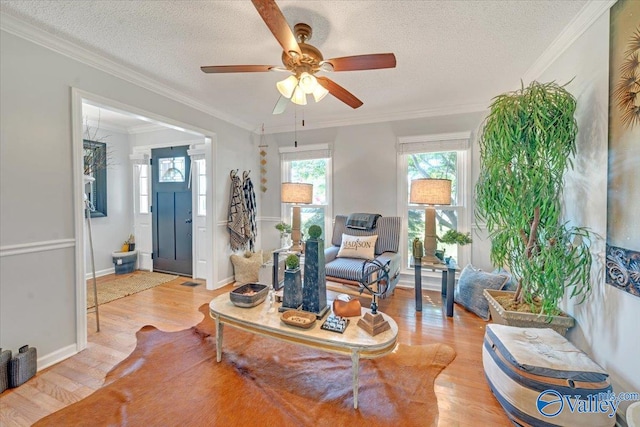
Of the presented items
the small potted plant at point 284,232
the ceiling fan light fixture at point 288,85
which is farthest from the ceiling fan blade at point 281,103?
the small potted plant at point 284,232

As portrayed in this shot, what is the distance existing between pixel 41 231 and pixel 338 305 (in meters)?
2.39

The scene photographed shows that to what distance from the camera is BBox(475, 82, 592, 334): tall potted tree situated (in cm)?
181

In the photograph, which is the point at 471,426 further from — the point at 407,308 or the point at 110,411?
the point at 110,411

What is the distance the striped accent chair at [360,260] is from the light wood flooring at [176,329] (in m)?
0.51

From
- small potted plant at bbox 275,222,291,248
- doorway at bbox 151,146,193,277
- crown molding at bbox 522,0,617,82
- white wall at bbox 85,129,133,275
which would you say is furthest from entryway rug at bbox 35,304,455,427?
white wall at bbox 85,129,133,275

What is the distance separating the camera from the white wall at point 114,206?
175 inches

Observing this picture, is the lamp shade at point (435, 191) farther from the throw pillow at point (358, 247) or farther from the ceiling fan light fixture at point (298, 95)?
the ceiling fan light fixture at point (298, 95)

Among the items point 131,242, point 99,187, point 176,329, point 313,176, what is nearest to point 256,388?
point 176,329

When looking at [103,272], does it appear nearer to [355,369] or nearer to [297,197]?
[297,197]

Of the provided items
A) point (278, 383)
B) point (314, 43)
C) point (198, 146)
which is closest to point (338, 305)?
point (278, 383)

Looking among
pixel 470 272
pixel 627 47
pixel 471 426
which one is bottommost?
pixel 471 426

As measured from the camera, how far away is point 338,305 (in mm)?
1892

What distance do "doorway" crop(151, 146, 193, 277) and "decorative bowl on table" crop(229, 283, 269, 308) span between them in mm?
Result: 2712

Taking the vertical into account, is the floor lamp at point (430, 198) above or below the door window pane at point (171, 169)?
below
